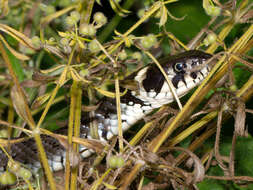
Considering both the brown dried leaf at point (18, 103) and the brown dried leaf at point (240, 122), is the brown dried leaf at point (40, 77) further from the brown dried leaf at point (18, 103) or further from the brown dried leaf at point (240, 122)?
the brown dried leaf at point (240, 122)

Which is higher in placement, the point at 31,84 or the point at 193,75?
the point at 31,84

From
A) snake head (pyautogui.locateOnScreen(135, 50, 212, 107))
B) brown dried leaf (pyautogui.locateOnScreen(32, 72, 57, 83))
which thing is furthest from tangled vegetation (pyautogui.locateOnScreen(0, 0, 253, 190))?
snake head (pyautogui.locateOnScreen(135, 50, 212, 107))

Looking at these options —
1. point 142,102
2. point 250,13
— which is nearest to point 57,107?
point 142,102

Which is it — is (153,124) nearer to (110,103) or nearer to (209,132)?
(209,132)

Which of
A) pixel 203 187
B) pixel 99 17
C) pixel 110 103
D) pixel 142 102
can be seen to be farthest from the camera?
pixel 110 103

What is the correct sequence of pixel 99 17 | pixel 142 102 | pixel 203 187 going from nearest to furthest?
pixel 99 17, pixel 203 187, pixel 142 102

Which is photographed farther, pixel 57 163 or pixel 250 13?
pixel 57 163

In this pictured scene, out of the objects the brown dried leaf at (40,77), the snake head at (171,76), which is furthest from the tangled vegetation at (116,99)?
the snake head at (171,76)

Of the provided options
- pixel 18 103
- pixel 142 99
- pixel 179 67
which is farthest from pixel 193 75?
pixel 18 103

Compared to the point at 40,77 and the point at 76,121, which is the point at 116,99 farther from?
the point at 40,77
